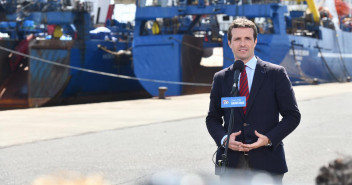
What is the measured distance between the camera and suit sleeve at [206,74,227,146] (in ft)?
13.1

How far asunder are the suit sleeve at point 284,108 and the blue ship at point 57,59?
30484 mm

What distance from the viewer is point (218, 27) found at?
4166 centimetres

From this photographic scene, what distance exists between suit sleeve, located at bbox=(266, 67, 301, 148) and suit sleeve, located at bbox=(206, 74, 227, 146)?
0.27m

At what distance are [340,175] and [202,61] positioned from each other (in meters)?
39.7

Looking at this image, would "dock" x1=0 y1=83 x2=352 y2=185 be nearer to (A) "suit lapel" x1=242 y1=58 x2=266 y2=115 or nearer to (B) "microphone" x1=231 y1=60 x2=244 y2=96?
(A) "suit lapel" x1=242 y1=58 x2=266 y2=115

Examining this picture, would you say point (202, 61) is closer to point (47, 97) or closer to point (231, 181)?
point (47, 97)

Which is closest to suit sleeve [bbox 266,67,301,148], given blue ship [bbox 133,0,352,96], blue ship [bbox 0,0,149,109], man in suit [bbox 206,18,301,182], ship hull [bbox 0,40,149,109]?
man in suit [bbox 206,18,301,182]

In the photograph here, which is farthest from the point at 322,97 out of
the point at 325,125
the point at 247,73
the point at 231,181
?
the point at 231,181

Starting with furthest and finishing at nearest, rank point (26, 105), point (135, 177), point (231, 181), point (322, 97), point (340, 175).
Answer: point (26, 105) → point (322, 97) → point (135, 177) → point (231, 181) → point (340, 175)

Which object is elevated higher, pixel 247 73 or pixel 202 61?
pixel 247 73

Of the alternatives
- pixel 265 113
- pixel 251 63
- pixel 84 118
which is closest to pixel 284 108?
pixel 265 113

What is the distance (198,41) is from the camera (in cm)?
3869

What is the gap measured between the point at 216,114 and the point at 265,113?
0.28 metres

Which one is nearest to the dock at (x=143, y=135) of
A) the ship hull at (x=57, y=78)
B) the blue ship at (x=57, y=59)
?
the ship hull at (x=57, y=78)
